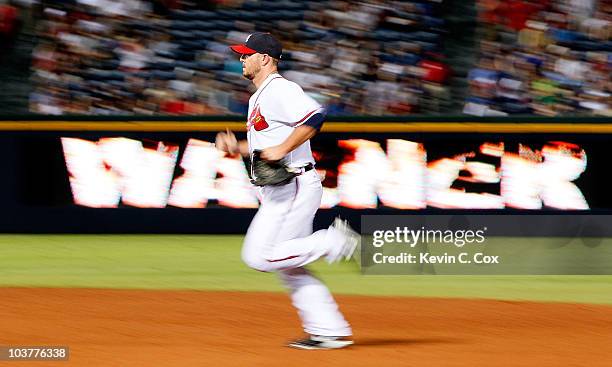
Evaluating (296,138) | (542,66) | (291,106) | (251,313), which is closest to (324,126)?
(542,66)

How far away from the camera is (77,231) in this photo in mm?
13555

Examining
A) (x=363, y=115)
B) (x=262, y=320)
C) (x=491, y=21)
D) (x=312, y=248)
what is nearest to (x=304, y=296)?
(x=312, y=248)

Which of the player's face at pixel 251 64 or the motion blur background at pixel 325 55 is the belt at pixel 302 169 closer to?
the player's face at pixel 251 64

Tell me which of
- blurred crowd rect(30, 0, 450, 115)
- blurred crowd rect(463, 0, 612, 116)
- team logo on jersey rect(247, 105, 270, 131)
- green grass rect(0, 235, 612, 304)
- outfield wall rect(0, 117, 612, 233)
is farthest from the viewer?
blurred crowd rect(30, 0, 450, 115)

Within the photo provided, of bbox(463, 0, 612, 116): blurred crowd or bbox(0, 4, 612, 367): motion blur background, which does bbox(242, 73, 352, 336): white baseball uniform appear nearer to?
bbox(0, 4, 612, 367): motion blur background

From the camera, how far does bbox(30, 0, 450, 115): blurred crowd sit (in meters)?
13.7

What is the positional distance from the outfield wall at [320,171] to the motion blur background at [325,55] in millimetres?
503

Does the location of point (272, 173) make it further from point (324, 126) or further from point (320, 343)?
point (324, 126)

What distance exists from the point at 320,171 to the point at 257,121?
6.67 m

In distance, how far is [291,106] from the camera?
6332 millimetres

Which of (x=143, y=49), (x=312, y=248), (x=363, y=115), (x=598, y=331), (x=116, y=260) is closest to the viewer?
(x=312, y=248)

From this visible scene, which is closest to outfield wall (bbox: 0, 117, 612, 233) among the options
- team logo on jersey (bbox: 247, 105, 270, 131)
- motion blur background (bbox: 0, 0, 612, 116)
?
motion blur background (bbox: 0, 0, 612, 116)

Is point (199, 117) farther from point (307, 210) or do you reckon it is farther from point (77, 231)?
point (307, 210)

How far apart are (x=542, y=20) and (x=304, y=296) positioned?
8008mm
